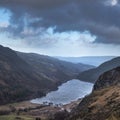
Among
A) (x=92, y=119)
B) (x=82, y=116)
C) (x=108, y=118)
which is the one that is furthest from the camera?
(x=82, y=116)

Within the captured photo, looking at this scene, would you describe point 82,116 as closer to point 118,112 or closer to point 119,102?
point 119,102

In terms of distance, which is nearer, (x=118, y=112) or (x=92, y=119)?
(x=118, y=112)

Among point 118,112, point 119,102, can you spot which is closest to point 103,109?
point 119,102

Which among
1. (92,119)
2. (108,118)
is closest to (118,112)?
(108,118)

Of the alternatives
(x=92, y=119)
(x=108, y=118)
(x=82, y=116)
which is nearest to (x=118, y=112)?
(x=108, y=118)

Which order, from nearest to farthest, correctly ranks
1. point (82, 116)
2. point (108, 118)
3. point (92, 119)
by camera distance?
1. point (108, 118)
2. point (92, 119)
3. point (82, 116)

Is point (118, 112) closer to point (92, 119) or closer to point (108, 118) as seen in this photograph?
point (108, 118)

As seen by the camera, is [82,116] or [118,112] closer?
[118,112]
